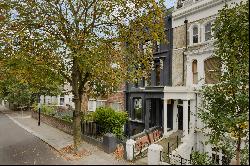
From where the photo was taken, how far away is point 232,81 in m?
13.8

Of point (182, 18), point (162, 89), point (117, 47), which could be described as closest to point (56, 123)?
point (162, 89)

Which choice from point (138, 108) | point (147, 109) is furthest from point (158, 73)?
point (138, 108)

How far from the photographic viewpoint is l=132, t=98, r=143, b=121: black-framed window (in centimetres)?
3210

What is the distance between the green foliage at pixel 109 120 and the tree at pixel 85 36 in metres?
3.75

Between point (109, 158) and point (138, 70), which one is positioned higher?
point (138, 70)

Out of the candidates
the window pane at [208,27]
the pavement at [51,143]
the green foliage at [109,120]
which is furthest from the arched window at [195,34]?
the pavement at [51,143]

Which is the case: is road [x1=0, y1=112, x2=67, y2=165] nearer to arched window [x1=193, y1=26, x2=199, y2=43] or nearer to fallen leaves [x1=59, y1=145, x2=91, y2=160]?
fallen leaves [x1=59, y1=145, x2=91, y2=160]

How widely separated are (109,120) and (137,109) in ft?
28.8

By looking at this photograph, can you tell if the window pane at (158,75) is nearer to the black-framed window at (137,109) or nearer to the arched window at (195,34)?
the black-framed window at (137,109)

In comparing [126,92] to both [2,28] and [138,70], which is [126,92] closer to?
[138,70]

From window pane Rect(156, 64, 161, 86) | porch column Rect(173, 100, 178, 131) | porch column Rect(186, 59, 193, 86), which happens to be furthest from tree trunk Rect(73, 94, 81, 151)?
window pane Rect(156, 64, 161, 86)

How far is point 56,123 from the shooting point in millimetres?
29938

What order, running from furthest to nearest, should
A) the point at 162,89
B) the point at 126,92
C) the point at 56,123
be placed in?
the point at 126,92 → the point at 56,123 → the point at 162,89

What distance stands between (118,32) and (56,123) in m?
13.6
